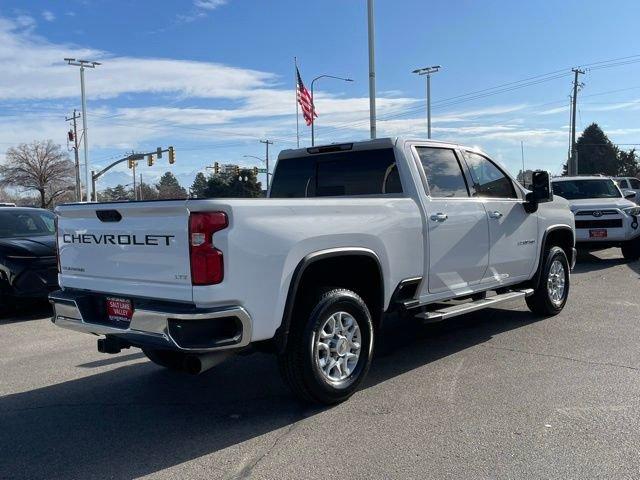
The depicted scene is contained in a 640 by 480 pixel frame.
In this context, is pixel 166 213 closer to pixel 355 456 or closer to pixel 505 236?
pixel 355 456

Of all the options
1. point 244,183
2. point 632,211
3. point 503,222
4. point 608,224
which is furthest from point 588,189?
point 244,183

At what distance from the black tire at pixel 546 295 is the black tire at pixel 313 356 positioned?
345 cm

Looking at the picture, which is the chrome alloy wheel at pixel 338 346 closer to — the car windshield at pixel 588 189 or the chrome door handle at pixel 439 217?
the chrome door handle at pixel 439 217

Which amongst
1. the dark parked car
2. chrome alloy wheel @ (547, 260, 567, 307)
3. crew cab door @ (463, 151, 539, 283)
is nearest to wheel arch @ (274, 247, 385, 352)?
crew cab door @ (463, 151, 539, 283)

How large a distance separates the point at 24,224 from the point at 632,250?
12.2 metres

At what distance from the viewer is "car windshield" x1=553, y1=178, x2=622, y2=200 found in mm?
14133

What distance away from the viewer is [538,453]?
142 inches

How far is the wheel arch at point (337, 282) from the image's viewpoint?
406cm

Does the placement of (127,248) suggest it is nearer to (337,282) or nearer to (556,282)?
(337,282)

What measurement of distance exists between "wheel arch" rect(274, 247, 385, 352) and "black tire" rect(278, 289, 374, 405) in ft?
0.38

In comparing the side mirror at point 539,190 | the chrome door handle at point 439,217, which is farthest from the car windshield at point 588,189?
the chrome door handle at point 439,217

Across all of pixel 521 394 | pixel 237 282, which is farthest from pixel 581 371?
pixel 237 282

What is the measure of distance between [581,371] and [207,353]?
3.35 metres

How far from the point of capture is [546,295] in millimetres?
7176
